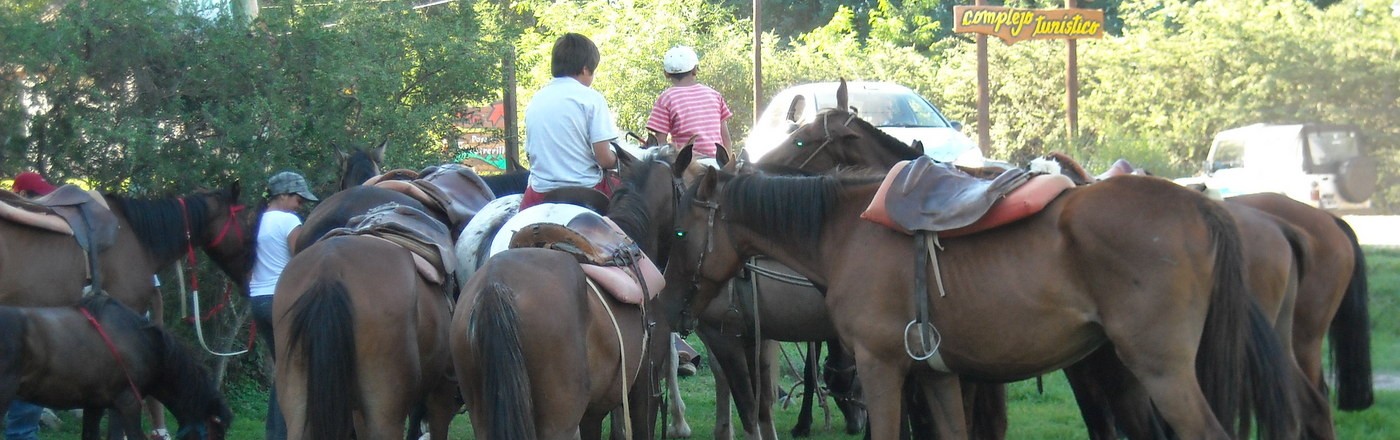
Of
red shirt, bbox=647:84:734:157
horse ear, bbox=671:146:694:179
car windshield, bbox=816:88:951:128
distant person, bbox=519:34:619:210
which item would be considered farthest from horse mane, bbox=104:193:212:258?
car windshield, bbox=816:88:951:128

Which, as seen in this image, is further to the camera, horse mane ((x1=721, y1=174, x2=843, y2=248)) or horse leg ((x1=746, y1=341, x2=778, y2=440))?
horse leg ((x1=746, y1=341, x2=778, y2=440))

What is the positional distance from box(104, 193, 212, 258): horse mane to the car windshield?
7937 millimetres

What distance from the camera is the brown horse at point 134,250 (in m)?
7.08

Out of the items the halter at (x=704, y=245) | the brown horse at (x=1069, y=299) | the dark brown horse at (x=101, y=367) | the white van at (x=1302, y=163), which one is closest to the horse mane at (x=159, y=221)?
the dark brown horse at (x=101, y=367)

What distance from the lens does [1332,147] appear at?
2141 centimetres

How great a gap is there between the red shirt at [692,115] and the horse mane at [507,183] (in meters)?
0.92

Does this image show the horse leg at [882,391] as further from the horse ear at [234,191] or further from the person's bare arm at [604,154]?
the horse ear at [234,191]

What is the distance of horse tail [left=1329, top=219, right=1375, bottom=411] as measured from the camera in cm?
673

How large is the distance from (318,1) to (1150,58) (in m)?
22.7

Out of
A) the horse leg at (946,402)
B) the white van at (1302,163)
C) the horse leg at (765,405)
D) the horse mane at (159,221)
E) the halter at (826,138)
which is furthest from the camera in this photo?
the white van at (1302,163)

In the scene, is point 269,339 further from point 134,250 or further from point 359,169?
point 359,169

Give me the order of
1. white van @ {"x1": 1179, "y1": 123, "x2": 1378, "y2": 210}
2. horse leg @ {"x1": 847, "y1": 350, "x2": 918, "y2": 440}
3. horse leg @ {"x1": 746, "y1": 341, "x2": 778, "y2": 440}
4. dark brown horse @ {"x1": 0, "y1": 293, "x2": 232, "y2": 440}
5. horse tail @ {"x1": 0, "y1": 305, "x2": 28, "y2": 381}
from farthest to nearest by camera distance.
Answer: white van @ {"x1": 1179, "y1": 123, "x2": 1378, "y2": 210} → horse leg @ {"x1": 746, "y1": 341, "x2": 778, "y2": 440} → dark brown horse @ {"x1": 0, "y1": 293, "x2": 232, "y2": 440} → horse tail @ {"x1": 0, "y1": 305, "x2": 28, "y2": 381} → horse leg @ {"x1": 847, "y1": 350, "x2": 918, "y2": 440}

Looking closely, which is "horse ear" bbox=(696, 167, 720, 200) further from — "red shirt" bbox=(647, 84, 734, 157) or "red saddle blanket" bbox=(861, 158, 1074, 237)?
"red shirt" bbox=(647, 84, 734, 157)

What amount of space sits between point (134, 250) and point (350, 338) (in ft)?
11.5
